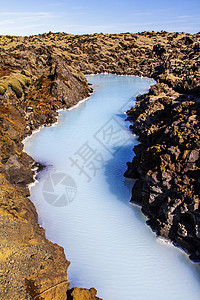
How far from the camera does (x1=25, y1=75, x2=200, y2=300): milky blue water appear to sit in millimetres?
11070

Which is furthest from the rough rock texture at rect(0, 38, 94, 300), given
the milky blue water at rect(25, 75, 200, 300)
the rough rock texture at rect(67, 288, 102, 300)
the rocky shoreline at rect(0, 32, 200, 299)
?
the milky blue water at rect(25, 75, 200, 300)

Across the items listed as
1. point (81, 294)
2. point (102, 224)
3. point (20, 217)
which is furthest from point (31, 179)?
point (81, 294)

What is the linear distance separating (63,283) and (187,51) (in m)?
91.5

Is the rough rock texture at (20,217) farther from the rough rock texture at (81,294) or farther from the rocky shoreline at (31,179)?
the rough rock texture at (81,294)

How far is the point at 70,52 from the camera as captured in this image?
10025 centimetres

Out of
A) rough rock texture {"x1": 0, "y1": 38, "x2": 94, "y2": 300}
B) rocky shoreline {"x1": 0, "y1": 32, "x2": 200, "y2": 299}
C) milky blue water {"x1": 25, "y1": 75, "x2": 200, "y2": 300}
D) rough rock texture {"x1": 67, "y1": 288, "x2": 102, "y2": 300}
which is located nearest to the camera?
rough rock texture {"x1": 0, "y1": 38, "x2": 94, "y2": 300}

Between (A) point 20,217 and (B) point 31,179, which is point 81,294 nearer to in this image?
(A) point 20,217

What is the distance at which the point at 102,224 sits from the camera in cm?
1463

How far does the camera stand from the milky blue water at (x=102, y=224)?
436 inches

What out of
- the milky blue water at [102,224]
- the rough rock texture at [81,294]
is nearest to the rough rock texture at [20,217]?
the rough rock texture at [81,294]

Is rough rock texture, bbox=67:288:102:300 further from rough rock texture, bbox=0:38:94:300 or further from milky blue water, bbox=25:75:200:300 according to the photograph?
milky blue water, bbox=25:75:200:300

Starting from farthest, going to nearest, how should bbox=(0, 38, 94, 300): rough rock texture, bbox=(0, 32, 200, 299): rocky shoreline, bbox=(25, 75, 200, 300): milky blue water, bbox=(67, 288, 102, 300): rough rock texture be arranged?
bbox=(25, 75, 200, 300): milky blue water → bbox=(67, 288, 102, 300): rough rock texture → bbox=(0, 32, 200, 299): rocky shoreline → bbox=(0, 38, 94, 300): rough rock texture

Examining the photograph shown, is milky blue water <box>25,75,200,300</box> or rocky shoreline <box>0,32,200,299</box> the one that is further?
milky blue water <box>25,75,200,300</box>

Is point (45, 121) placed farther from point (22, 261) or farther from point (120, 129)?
point (22, 261)
